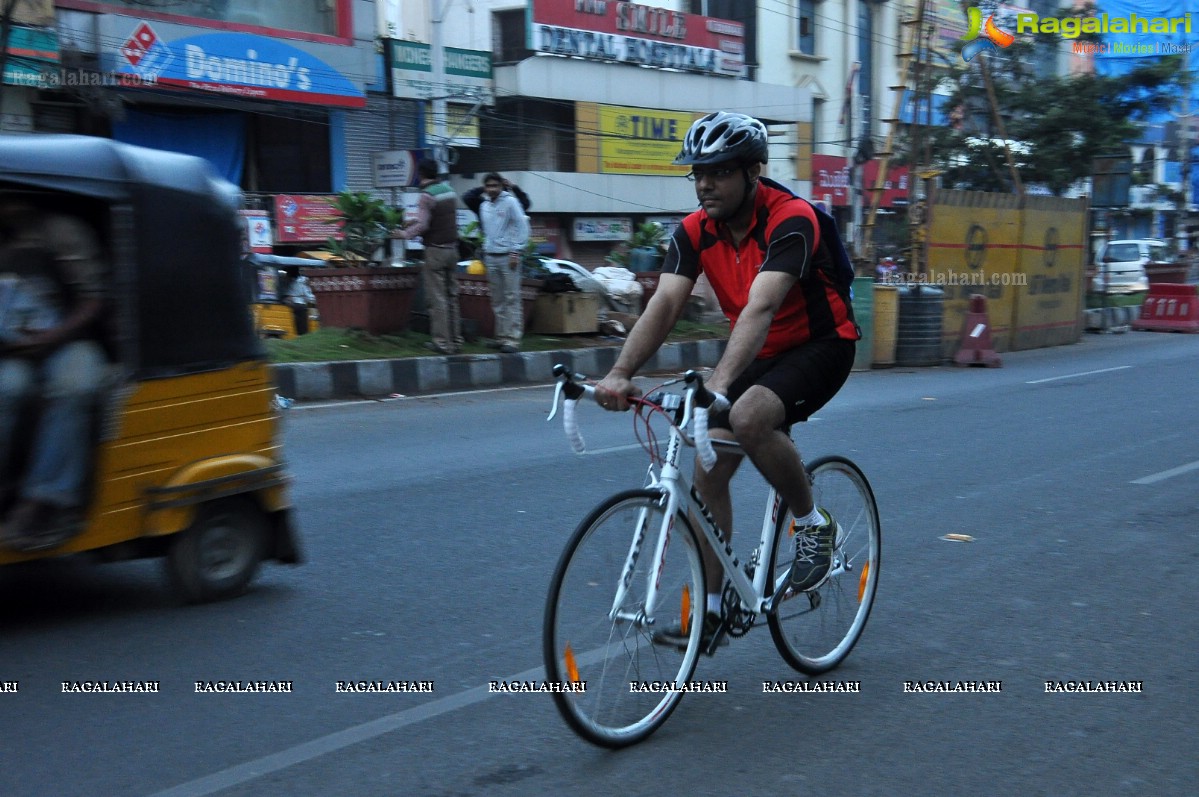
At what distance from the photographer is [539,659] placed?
432 cm

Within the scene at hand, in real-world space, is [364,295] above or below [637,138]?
below

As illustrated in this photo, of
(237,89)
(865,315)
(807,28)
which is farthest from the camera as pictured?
(807,28)

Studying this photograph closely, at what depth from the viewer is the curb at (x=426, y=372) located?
11.9 meters

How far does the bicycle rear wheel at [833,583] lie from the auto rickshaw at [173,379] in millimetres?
2226

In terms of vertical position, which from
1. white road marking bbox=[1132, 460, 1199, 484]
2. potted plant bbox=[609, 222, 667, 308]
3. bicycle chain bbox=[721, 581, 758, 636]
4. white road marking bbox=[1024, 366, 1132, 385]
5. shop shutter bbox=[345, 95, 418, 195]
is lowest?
white road marking bbox=[1024, 366, 1132, 385]

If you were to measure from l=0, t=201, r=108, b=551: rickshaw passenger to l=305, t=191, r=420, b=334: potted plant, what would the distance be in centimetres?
884

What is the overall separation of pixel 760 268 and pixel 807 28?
39.7 m

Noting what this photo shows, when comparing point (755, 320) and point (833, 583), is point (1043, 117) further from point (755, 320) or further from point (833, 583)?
point (755, 320)

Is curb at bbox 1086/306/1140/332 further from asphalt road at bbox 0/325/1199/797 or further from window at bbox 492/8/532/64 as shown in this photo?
asphalt road at bbox 0/325/1199/797

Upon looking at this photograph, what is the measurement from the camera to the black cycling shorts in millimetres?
3703

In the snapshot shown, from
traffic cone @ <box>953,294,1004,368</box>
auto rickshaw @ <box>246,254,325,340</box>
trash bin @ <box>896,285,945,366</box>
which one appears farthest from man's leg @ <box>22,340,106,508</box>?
traffic cone @ <box>953,294,1004,368</box>

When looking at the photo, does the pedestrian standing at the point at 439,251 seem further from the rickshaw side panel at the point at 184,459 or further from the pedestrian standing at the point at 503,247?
the rickshaw side panel at the point at 184,459

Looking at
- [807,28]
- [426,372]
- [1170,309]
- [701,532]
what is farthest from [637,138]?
[701,532]

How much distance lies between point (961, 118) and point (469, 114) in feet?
36.3
